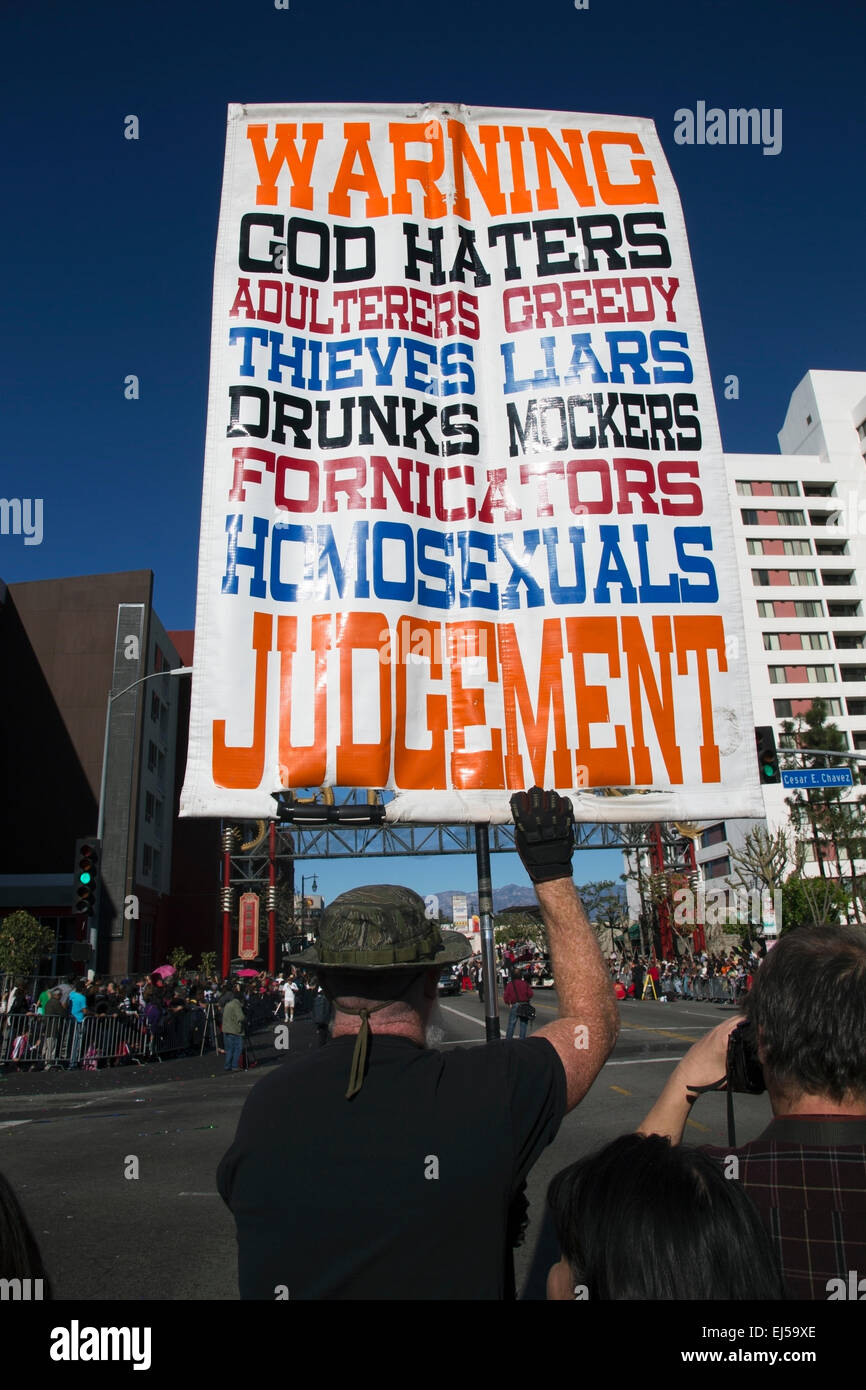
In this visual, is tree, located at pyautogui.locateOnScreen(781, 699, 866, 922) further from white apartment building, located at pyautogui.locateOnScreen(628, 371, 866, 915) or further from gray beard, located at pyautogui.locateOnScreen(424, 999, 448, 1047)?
gray beard, located at pyautogui.locateOnScreen(424, 999, 448, 1047)

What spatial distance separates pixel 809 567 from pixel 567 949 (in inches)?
2834

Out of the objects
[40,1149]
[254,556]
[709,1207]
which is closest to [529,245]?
[254,556]

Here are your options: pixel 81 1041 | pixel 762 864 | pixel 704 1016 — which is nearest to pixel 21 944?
pixel 81 1041

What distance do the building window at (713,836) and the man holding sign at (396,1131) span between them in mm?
67650

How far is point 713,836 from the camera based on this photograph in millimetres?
69688

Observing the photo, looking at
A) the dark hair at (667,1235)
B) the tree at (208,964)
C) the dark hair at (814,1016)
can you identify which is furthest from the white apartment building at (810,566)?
the dark hair at (667,1235)

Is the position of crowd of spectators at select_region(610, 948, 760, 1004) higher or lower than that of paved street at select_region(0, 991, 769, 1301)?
lower

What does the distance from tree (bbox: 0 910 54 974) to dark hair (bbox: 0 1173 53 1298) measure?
3395 centimetres

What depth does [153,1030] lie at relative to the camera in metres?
20.9

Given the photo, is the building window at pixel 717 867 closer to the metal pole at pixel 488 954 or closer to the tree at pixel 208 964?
the tree at pixel 208 964

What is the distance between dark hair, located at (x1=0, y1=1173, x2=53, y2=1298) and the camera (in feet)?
4.37

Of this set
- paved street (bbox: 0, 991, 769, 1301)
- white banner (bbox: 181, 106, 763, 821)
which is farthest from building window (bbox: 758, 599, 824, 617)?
white banner (bbox: 181, 106, 763, 821)

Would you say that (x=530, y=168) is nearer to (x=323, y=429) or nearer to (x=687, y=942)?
(x=323, y=429)

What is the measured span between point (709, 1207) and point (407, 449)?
2.13m
